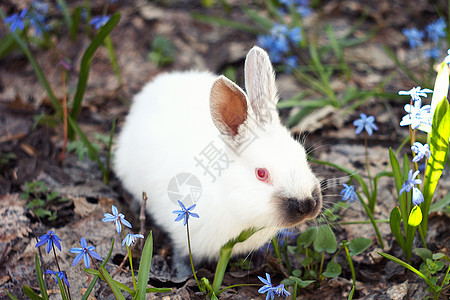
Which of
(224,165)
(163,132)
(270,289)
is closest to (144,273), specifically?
(270,289)

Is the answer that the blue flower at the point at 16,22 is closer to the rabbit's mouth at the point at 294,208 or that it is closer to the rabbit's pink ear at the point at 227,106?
the rabbit's pink ear at the point at 227,106

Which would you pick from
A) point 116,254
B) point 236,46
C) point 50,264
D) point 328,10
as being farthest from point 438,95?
point 328,10

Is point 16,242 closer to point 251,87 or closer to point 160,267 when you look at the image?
point 160,267

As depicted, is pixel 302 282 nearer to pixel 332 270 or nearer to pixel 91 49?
pixel 332 270

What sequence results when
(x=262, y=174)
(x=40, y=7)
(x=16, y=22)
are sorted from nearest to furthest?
(x=262, y=174) → (x=16, y=22) → (x=40, y=7)

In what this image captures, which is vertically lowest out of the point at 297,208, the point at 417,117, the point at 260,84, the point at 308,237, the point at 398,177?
the point at 308,237

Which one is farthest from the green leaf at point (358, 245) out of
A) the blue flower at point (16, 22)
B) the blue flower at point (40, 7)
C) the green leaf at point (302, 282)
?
the blue flower at point (40, 7)

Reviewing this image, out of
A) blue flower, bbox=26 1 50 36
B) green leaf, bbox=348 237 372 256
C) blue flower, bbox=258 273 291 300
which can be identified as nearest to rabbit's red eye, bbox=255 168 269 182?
blue flower, bbox=258 273 291 300
